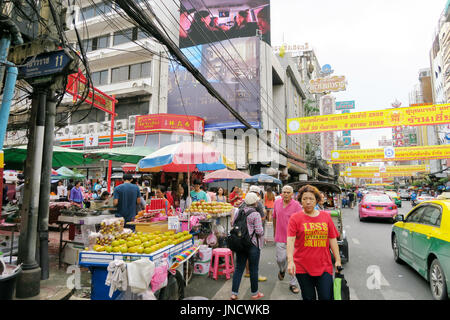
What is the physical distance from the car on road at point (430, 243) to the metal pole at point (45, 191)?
6748 millimetres

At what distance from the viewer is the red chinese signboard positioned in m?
19.7

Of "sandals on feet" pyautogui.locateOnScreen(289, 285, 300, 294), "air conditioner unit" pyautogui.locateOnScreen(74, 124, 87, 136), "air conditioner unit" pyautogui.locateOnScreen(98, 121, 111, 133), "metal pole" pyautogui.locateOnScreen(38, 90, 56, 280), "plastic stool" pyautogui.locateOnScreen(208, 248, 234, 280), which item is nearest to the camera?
"sandals on feet" pyautogui.locateOnScreen(289, 285, 300, 294)

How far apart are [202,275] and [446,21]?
192 feet

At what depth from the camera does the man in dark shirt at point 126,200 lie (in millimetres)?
6582

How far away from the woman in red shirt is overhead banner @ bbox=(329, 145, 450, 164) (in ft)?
83.9

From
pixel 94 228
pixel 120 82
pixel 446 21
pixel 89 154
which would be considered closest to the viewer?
pixel 94 228

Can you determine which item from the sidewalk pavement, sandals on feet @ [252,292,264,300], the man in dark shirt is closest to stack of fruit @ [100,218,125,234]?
the sidewalk pavement

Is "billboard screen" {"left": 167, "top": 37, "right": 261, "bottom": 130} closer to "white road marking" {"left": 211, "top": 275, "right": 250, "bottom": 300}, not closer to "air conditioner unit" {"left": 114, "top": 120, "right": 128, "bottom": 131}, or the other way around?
"air conditioner unit" {"left": 114, "top": 120, "right": 128, "bottom": 131}

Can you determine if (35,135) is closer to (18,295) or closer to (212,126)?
(18,295)

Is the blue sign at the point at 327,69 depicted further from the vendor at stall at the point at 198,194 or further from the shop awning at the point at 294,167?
the vendor at stall at the point at 198,194

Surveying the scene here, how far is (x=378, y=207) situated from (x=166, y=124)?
14748 millimetres

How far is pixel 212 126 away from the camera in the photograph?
22.1 metres

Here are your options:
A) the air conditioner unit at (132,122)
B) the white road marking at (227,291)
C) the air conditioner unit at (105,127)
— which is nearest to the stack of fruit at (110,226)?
the white road marking at (227,291)

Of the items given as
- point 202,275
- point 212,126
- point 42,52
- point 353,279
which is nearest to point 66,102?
point 212,126
